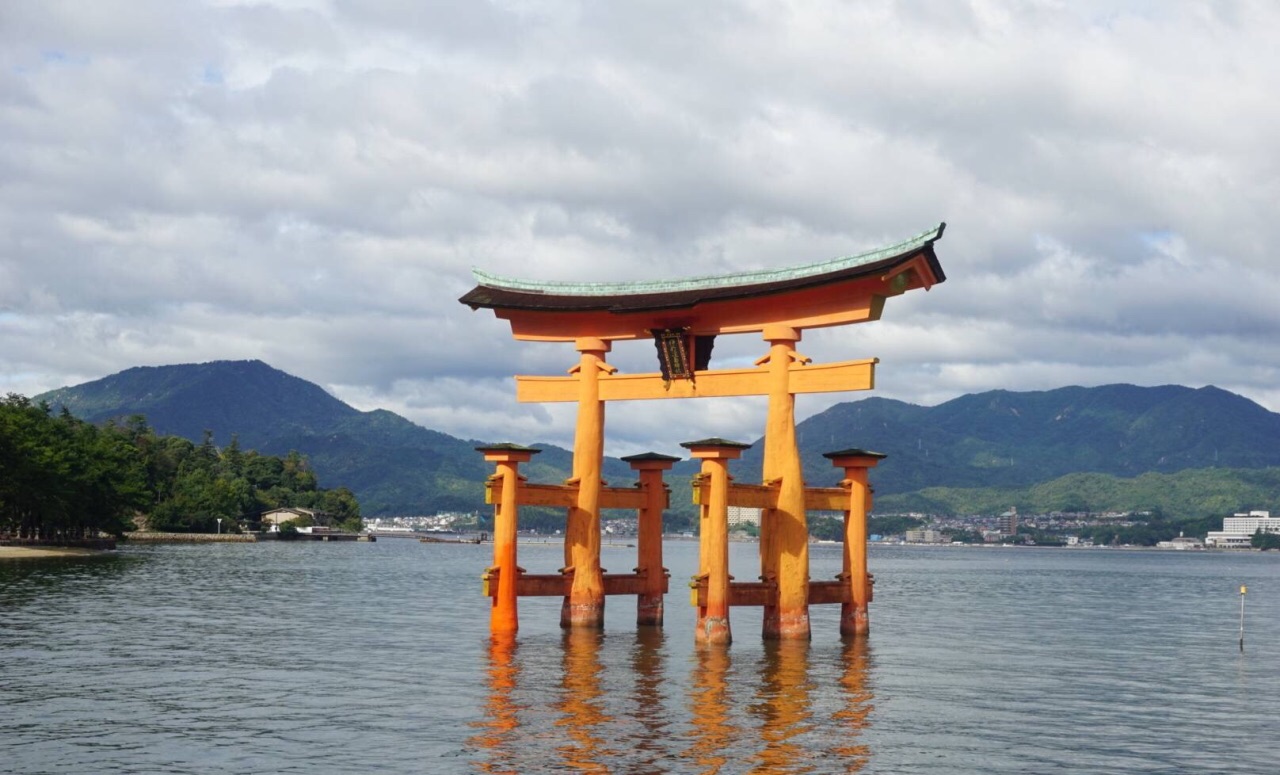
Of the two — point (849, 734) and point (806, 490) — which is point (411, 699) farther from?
point (806, 490)

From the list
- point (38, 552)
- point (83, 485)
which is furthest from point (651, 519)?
point (83, 485)

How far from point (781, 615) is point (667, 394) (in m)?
7.31

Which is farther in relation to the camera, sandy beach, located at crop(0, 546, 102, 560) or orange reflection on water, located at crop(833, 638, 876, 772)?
sandy beach, located at crop(0, 546, 102, 560)

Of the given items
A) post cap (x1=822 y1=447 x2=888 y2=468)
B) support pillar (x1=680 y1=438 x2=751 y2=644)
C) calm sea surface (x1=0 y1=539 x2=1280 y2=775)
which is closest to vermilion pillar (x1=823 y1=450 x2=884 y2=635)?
post cap (x1=822 y1=447 x2=888 y2=468)

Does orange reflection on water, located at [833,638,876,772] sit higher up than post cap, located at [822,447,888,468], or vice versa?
post cap, located at [822,447,888,468]

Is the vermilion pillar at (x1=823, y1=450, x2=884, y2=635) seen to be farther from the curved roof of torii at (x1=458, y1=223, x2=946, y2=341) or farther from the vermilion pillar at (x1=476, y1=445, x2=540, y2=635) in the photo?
the vermilion pillar at (x1=476, y1=445, x2=540, y2=635)

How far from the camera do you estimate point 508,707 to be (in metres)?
28.5

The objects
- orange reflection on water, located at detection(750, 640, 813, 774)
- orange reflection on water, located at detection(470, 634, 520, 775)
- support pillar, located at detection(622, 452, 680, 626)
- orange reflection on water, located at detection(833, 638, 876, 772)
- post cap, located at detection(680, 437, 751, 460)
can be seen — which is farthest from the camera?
support pillar, located at detection(622, 452, 680, 626)

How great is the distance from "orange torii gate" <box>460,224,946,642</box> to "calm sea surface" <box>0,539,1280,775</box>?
5.45 feet

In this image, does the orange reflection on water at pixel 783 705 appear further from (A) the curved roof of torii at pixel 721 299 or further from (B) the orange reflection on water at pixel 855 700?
(A) the curved roof of torii at pixel 721 299

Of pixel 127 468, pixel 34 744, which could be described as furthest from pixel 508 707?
pixel 127 468

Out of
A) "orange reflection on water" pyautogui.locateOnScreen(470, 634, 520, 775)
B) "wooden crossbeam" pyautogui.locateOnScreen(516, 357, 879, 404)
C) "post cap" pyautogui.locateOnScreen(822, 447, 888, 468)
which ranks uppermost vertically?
"wooden crossbeam" pyautogui.locateOnScreen(516, 357, 879, 404)

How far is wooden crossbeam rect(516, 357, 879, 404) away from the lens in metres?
36.1

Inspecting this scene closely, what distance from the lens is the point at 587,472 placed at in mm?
40938
